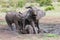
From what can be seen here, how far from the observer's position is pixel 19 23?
1166 centimetres

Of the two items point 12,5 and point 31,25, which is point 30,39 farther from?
point 12,5

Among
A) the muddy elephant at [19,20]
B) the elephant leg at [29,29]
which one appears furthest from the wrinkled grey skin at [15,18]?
the elephant leg at [29,29]

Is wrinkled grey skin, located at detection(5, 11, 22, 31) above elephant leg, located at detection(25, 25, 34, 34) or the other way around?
above

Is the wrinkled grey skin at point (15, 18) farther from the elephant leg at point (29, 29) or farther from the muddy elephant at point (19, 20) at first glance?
the elephant leg at point (29, 29)

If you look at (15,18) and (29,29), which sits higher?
(15,18)

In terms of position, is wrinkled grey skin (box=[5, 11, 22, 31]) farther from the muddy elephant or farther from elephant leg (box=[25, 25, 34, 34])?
elephant leg (box=[25, 25, 34, 34])

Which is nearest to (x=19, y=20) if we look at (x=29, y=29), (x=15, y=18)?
(x=15, y=18)

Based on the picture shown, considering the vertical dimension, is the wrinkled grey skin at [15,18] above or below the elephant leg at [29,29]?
above

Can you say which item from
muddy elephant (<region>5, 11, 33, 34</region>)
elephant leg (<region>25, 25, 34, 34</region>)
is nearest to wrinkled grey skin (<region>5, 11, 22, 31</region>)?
muddy elephant (<region>5, 11, 33, 34</region>)

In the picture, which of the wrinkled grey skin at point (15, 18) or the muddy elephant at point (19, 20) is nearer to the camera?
the muddy elephant at point (19, 20)

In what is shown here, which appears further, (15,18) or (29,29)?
(15,18)

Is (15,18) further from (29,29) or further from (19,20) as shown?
(29,29)

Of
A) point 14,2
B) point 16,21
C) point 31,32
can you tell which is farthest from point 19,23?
point 14,2

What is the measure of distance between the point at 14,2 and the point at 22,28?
19.1m
